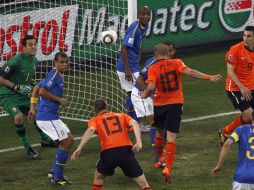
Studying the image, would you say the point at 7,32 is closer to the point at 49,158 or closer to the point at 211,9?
the point at 49,158

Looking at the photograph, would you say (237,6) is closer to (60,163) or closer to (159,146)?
Result: (159,146)

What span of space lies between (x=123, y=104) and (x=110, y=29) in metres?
1.61

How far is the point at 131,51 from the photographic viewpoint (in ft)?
54.9

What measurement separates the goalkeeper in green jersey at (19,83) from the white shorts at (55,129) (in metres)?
1.46

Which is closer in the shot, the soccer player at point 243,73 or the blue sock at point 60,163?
the blue sock at point 60,163

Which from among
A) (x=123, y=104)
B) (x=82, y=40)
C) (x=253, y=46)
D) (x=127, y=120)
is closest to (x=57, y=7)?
(x=82, y=40)

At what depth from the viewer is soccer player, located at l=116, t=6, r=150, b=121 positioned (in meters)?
16.5

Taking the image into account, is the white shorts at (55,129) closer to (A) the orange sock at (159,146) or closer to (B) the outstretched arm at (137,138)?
(A) the orange sock at (159,146)

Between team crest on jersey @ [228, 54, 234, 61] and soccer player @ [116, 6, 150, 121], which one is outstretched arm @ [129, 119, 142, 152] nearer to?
team crest on jersey @ [228, 54, 234, 61]

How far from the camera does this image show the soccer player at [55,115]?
13812 mm

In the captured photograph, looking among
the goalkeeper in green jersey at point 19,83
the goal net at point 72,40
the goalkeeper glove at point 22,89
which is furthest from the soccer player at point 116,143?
the goal net at point 72,40

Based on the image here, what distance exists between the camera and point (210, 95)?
64.5 ft

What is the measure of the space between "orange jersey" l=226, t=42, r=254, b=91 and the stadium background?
1242 millimetres

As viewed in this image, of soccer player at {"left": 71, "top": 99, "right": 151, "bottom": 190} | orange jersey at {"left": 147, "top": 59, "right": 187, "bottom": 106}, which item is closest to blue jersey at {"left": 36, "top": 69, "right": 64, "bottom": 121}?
orange jersey at {"left": 147, "top": 59, "right": 187, "bottom": 106}
